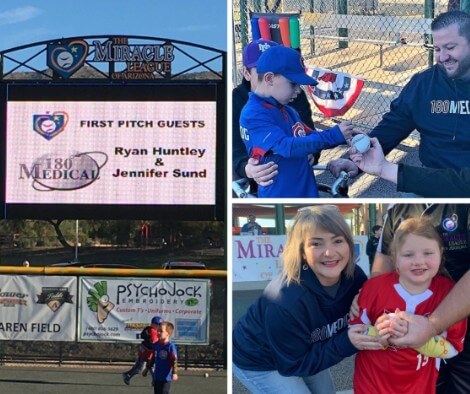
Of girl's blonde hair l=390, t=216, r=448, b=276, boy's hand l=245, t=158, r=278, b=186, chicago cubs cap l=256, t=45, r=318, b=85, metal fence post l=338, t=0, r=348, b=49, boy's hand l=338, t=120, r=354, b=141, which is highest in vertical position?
metal fence post l=338, t=0, r=348, b=49

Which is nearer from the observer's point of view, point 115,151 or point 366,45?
point 366,45

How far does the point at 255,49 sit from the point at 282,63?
0.43ft

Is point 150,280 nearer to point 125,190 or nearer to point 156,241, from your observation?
point 125,190

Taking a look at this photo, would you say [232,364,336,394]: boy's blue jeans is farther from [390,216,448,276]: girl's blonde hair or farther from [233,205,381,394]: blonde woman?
[390,216,448,276]: girl's blonde hair

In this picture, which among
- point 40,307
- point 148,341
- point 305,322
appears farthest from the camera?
point 40,307

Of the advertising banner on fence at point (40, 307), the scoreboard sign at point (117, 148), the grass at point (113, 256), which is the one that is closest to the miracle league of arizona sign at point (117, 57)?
the scoreboard sign at point (117, 148)

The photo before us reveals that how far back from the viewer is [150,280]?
7.40 m

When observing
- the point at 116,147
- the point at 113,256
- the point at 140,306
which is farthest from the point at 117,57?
the point at 113,256

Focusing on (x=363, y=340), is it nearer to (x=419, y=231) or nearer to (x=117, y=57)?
(x=419, y=231)

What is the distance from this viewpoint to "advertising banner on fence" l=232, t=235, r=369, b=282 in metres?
3.25

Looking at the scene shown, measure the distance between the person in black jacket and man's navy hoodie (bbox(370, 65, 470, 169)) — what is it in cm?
42

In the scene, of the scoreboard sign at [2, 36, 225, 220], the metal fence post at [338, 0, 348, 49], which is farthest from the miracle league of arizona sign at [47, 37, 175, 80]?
the metal fence post at [338, 0, 348, 49]

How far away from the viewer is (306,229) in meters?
3.27

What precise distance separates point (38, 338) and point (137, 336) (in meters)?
0.96
